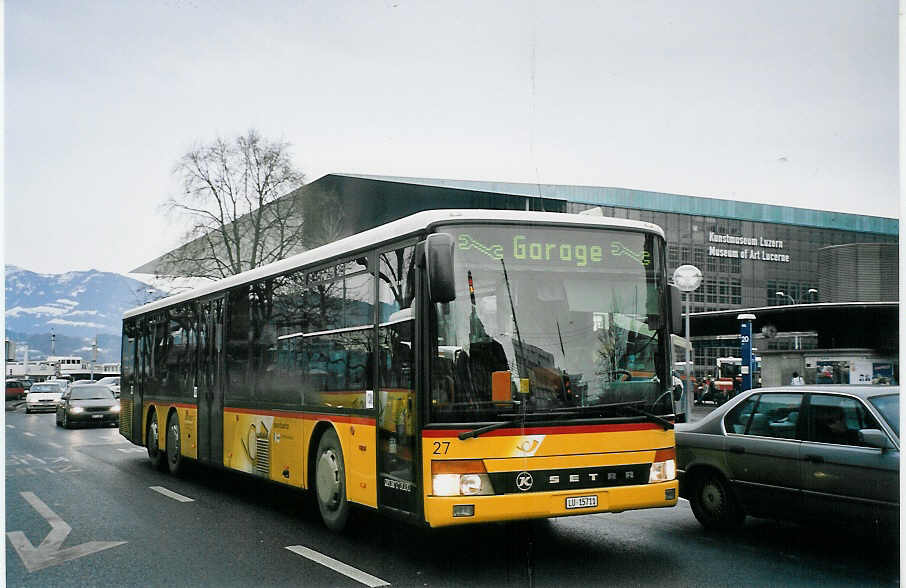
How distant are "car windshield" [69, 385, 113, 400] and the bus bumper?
87.4 feet

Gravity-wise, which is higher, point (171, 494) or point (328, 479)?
point (328, 479)

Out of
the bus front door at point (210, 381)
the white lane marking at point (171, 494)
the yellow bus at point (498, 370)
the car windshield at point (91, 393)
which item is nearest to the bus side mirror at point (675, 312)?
the yellow bus at point (498, 370)

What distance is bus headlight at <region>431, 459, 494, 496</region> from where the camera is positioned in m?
6.91

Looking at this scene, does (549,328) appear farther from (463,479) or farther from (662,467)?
(662,467)

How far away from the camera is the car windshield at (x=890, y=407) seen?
23.4 ft

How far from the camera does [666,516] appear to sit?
9.91 meters

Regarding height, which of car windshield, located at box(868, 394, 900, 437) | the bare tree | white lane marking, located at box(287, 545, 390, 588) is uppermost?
the bare tree

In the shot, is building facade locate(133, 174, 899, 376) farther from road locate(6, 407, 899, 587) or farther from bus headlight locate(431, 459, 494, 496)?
bus headlight locate(431, 459, 494, 496)

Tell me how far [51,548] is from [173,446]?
6.23m

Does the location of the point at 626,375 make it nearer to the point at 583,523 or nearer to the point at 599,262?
the point at 599,262

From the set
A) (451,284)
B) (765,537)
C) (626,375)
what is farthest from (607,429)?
(765,537)

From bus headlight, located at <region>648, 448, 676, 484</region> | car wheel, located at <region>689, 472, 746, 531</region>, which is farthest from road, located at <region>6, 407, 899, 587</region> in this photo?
bus headlight, located at <region>648, 448, 676, 484</region>

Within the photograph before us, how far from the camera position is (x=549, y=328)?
7.20m

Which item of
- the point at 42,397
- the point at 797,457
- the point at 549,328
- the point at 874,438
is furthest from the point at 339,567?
the point at 42,397
